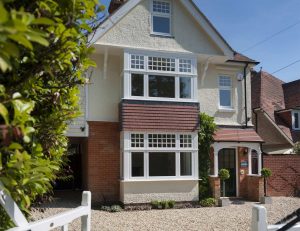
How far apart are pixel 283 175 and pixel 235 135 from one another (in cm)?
303

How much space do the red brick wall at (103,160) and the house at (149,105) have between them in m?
0.04

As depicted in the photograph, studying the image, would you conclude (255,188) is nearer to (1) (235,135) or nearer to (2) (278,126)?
(1) (235,135)

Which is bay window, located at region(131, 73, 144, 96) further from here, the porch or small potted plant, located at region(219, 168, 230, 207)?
small potted plant, located at region(219, 168, 230, 207)

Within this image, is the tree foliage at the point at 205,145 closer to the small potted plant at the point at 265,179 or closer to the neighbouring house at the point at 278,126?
the small potted plant at the point at 265,179

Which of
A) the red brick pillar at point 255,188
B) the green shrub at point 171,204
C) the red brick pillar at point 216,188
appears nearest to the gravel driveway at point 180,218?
the green shrub at point 171,204

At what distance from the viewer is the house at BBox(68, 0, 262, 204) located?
13672 mm

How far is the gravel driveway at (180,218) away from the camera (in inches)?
392

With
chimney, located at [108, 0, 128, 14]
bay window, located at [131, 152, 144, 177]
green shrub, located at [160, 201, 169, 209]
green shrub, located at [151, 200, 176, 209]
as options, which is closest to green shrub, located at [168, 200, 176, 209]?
green shrub, located at [151, 200, 176, 209]

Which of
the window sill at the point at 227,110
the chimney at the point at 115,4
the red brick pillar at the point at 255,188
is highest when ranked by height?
the chimney at the point at 115,4

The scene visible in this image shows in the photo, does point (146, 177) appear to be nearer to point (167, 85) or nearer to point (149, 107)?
point (149, 107)

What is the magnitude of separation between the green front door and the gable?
4.21m

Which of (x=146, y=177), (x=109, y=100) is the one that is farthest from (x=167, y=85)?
(x=146, y=177)

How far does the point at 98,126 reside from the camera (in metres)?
14.2

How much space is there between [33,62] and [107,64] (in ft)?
40.3
